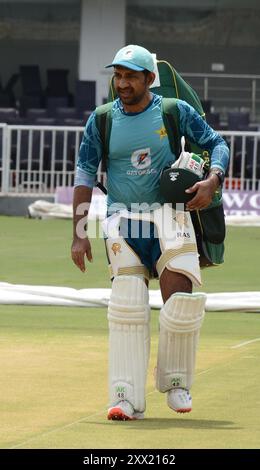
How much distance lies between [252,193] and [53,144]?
3.33m

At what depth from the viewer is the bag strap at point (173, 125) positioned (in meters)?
8.02

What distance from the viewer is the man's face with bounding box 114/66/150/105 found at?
789cm

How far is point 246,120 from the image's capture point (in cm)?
2692

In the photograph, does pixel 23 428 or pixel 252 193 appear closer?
pixel 23 428

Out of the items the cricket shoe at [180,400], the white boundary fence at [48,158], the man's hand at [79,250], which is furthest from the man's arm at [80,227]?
the white boundary fence at [48,158]

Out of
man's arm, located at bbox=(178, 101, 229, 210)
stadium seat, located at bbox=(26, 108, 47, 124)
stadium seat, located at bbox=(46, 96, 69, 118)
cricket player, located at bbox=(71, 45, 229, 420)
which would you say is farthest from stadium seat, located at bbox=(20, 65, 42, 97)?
cricket player, located at bbox=(71, 45, 229, 420)

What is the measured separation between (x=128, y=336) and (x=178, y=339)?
0.27 m

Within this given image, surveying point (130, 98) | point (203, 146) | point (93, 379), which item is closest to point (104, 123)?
point (130, 98)

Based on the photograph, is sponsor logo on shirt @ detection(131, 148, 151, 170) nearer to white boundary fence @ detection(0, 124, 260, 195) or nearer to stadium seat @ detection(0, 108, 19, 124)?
white boundary fence @ detection(0, 124, 260, 195)

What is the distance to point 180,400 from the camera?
7844mm

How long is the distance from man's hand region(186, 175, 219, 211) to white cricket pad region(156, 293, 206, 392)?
449mm

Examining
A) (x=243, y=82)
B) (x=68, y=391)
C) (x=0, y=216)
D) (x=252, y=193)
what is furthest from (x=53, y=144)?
(x=68, y=391)
